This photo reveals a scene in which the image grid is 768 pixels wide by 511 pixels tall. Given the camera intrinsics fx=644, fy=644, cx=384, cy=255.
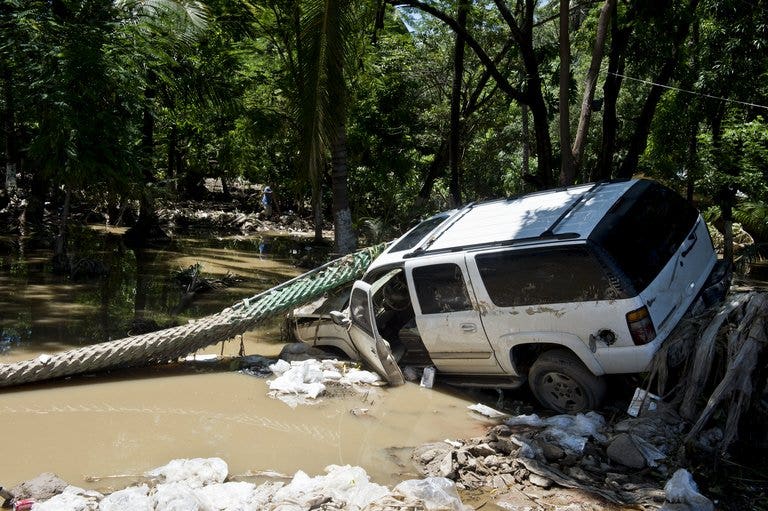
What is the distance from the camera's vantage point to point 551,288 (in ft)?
18.6

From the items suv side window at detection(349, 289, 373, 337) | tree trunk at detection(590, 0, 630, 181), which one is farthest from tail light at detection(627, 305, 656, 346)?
tree trunk at detection(590, 0, 630, 181)

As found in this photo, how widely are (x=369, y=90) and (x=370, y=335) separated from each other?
12025mm

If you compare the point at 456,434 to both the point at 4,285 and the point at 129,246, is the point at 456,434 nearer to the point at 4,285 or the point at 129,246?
the point at 4,285

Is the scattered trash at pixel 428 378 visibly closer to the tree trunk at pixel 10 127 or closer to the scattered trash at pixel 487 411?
the scattered trash at pixel 487 411

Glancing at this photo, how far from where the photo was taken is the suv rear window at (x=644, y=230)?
543 cm

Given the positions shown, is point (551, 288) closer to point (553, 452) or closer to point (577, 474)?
point (553, 452)

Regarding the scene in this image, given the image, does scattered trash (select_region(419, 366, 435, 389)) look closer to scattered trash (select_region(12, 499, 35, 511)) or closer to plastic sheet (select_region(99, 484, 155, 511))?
plastic sheet (select_region(99, 484, 155, 511))

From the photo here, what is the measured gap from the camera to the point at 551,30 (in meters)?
25.9

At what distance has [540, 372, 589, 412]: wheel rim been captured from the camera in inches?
228

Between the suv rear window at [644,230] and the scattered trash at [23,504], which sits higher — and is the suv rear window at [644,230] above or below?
above

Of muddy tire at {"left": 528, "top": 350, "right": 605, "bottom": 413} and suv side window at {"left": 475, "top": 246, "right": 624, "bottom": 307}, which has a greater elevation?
suv side window at {"left": 475, "top": 246, "right": 624, "bottom": 307}

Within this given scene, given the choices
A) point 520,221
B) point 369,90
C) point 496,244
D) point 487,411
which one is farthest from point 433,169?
point 487,411

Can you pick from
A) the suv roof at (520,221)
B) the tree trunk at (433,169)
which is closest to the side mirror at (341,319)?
the suv roof at (520,221)

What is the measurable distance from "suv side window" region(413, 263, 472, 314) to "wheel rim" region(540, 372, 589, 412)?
999 millimetres
